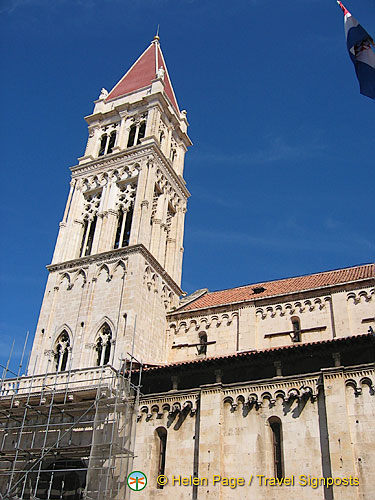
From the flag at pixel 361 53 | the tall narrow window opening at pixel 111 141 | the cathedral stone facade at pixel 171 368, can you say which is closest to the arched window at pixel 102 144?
the tall narrow window opening at pixel 111 141

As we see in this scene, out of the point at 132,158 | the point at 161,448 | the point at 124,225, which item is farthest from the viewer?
the point at 132,158

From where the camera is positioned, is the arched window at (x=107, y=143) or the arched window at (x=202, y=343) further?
the arched window at (x=107, y=143)

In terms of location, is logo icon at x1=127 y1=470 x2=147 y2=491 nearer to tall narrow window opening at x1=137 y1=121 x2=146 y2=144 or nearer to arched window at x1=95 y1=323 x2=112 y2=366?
arched window at x1=95 y1=323 x2=112 y2=366

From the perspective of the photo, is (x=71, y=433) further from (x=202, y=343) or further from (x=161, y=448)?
(x=202, y=343)

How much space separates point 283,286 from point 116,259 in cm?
792

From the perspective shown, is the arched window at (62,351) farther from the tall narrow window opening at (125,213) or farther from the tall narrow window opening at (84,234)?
the tall narrow window opening at (125,213)

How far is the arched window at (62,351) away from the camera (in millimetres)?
24328

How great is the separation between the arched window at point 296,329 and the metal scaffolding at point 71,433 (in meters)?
6.48

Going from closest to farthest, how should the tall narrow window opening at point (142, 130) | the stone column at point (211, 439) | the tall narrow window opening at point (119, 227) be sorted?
the stone column at point (211, 439), the tall narrow window opening at point (119, 227), the tall narrow window opening at point (142, 130)

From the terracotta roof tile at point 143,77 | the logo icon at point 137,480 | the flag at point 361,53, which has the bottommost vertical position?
the logo icon at point 137,480

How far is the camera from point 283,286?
2597cm

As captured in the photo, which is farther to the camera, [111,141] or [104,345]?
[111,141]

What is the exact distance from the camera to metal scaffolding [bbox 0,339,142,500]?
19375mm

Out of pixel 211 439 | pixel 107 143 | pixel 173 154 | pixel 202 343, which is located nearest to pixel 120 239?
pixel 202 343
